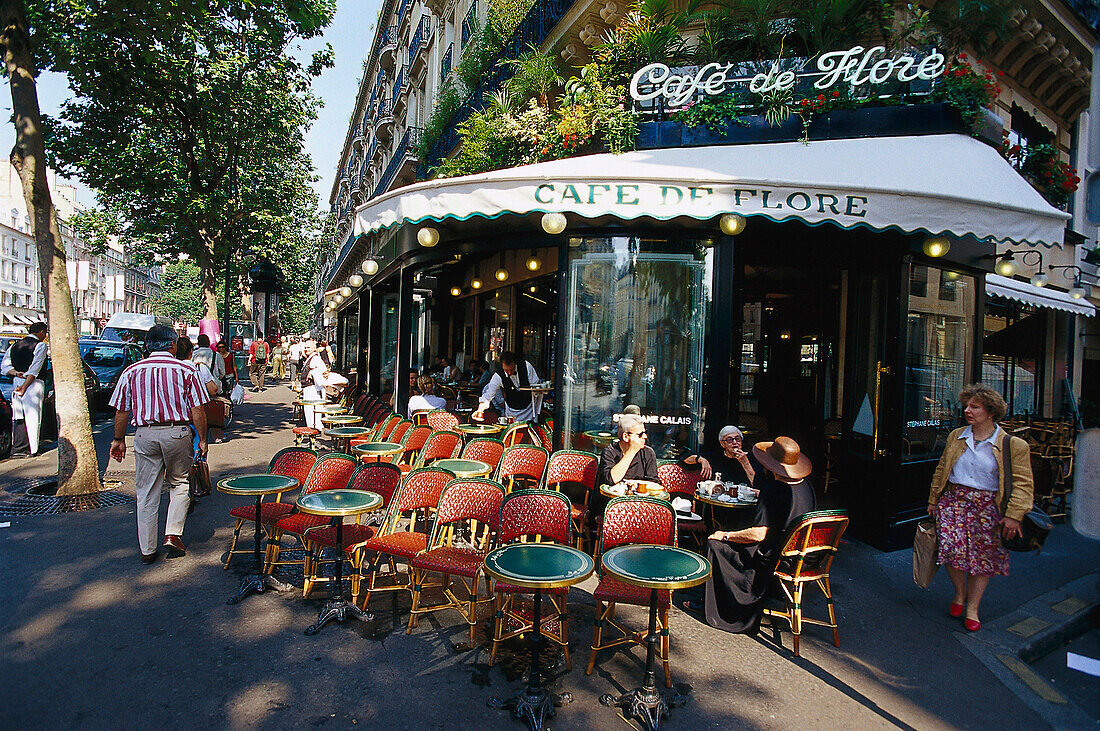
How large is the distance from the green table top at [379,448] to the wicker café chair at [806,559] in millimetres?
4244

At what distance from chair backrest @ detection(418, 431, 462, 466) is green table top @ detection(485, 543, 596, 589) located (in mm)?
3287

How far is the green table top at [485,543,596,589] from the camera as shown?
3176 mm

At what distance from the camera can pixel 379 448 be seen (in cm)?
697

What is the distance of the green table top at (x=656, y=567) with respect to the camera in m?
3.28

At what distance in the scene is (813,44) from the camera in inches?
276

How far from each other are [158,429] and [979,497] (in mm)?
6802

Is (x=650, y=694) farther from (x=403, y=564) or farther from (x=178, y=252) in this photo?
(x=178, y=252)

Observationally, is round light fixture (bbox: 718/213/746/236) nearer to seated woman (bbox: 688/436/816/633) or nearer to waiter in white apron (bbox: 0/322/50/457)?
seated woman (bbox: 688/436/816/633)

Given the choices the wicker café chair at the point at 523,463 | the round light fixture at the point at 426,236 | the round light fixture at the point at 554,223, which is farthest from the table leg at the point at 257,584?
the round light fixture at the point at 426,236

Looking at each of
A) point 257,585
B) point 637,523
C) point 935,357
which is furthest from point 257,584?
point 935,357

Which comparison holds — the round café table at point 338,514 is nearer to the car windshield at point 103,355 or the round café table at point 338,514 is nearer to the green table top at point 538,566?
the green table top at point 538,566

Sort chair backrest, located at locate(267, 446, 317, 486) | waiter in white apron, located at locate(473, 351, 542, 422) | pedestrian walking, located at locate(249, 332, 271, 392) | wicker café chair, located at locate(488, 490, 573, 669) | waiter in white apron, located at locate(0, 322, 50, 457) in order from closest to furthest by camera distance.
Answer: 1. wicker café chair, located at locate(488, 490, 573, 669)
2. chair backrest, located at locate(267, 446, 317, 486)
3. waiter in white apron, located at locate(473, 351, 542, 422)
4. waiter in white apron, located at locate(0, 322, 50, 457)
5. pedestrian walking, located at locate(249, 332, 271, 392)

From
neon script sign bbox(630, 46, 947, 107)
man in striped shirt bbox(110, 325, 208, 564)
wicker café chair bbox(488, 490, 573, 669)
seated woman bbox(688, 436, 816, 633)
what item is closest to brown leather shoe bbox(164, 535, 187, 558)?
man in striped shirt bbox(110, 325, 208, 564)

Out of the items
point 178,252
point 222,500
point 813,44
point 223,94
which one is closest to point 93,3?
point 222,500
